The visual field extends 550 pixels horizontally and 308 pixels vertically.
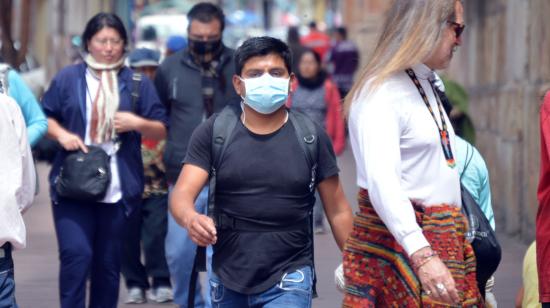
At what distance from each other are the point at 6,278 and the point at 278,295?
1.14 metres

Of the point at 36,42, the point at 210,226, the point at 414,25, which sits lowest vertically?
the point at 36,42

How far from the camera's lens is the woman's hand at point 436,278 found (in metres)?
4.02

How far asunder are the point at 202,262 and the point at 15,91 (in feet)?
5.85

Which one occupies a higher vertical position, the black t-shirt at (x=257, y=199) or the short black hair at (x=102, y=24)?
the short black hair at (x=102, y=24)

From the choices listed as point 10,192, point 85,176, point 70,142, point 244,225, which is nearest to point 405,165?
point 244,225

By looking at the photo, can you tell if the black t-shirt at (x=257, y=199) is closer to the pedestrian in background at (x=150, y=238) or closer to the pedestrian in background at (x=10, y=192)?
the pedestrian in background at (x=10, y=192)

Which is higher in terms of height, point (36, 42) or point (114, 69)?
point (114, 69)

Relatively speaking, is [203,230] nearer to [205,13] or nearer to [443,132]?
[443,132]

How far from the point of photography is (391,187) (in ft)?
13.4

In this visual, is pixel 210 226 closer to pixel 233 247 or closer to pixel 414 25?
pixel 233 247

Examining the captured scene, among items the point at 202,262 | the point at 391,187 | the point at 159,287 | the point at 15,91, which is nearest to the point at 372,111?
the point at 391,187

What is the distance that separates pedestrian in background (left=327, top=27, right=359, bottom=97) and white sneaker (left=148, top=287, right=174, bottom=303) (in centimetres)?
1445

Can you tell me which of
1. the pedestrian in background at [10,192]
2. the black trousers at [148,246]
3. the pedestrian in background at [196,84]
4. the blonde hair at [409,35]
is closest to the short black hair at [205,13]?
the pedestrian in background at [196,84]

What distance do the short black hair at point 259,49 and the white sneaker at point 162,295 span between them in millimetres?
3620
